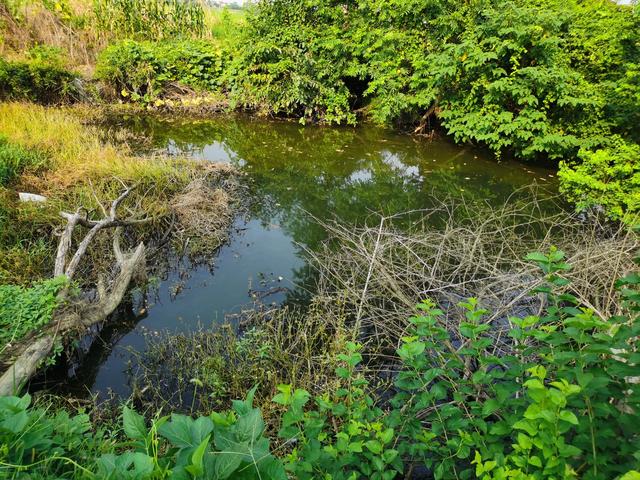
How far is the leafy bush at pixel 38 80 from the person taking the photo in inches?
413

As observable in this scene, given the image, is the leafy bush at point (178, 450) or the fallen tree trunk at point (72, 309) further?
the fallen tree trunk at point (72, 309)

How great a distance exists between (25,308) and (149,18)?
14641 mm

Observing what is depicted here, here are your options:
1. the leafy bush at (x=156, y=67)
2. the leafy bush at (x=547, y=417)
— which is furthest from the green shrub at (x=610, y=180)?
the leafy bush at (x=156, y=67)

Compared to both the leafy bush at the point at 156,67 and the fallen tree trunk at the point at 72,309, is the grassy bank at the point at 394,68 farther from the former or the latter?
the fallen tree trunk at the point at 72,309

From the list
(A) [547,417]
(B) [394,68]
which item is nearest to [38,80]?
(B) [394,68]

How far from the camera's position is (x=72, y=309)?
11.9 feet

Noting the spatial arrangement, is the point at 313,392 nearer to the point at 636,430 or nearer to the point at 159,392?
the point at 159,392

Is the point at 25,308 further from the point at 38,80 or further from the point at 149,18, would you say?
the point at 149,18

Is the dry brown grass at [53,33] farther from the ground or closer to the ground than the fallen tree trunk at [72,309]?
farther from the ground

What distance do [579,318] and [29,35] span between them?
17.4 meters

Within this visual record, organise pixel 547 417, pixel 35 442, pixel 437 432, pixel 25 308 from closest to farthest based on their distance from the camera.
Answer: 1. pixel 547 417
2. pixel 35 442
3. pixel 437 432
4. pixel 25 308

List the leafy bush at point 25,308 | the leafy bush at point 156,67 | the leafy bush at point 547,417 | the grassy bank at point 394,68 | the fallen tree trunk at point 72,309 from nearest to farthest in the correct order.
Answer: the leafy bush at point 547,417
the fallen tree trunk at point 72,309
the leafy bush at point 25,308
the grassy bank at point 394,68
the leafy bush at point 156,67

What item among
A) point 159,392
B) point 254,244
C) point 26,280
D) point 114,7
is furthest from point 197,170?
point 114,7

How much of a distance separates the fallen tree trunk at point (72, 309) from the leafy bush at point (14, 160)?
204 centimetres
